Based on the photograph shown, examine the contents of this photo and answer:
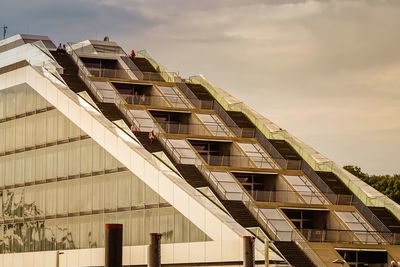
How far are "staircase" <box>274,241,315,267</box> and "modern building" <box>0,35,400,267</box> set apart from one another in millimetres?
149

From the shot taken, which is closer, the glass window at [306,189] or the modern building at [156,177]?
the modern building at [156,177]

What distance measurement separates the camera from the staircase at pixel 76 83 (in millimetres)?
102625

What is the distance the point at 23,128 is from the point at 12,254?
10.9m

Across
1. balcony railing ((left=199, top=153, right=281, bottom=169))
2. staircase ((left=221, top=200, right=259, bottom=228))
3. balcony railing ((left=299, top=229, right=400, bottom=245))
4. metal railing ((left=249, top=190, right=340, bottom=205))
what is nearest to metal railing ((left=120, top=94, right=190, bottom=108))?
balcony railing ((left=199, top=153, right=281, bottom=169))

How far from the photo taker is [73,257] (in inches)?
3853

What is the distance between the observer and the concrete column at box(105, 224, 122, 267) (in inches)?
2231

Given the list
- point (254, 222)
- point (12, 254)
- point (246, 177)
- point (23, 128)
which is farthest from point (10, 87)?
point (254, 222)

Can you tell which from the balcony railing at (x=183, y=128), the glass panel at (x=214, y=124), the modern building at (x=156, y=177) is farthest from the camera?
the glass panel at (x=214, y=124)

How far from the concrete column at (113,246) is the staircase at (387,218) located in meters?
40.3

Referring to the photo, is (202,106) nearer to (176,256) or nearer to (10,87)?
(10,87)

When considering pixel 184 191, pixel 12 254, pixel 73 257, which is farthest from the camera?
pixel 12 254

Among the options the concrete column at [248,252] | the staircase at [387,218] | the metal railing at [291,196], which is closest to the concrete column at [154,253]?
the concrete column at [248,252]

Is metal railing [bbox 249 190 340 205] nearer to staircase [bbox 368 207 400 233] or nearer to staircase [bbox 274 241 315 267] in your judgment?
staircase [bbox 368 207 400 233]

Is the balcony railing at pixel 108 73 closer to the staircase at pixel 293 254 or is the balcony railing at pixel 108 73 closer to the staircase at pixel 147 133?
the staircase at pixel 147 133
